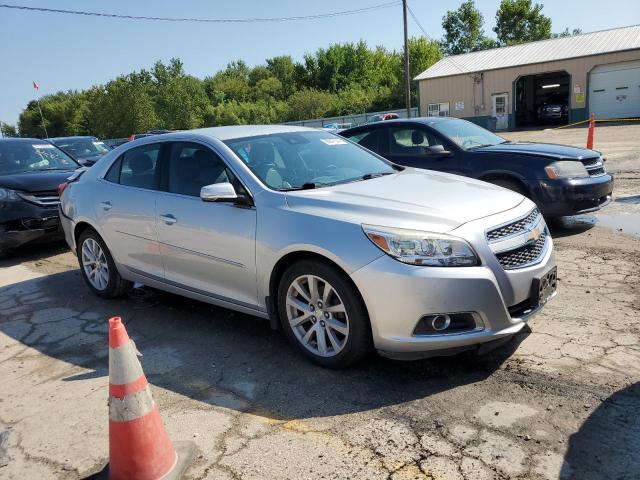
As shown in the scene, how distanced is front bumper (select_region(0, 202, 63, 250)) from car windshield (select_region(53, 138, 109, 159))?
7027mm

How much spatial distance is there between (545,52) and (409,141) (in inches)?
1254

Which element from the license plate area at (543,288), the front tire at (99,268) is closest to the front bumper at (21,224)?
the front tire at (99,268)

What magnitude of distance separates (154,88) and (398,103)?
3152cm

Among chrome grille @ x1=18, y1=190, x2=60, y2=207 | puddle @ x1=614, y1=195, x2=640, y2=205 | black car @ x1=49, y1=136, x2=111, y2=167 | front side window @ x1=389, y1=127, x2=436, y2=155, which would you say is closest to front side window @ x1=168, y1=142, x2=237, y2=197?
front side window @ x1=389, y1=127, x2=436, y2=155

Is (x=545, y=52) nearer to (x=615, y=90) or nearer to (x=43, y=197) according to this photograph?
(x=615, y=90)

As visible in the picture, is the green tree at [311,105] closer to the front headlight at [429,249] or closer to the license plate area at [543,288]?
the license plate area at [543,288]

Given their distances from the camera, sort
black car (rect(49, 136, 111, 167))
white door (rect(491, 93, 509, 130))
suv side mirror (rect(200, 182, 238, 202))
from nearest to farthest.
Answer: suv side mirror (rect(200, 182, 238, 202)), black car (rect(49, 136, 111, 167)), white door (rect(491, 93, 509, 130))

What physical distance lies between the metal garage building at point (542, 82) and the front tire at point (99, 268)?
3313 centimetres

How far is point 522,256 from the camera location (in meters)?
3.47

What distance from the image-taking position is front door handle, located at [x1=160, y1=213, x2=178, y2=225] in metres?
4.39

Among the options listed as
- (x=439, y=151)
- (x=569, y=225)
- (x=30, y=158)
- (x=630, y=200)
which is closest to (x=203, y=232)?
(x=439, y=151)

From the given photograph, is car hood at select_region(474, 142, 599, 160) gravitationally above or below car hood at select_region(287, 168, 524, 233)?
below

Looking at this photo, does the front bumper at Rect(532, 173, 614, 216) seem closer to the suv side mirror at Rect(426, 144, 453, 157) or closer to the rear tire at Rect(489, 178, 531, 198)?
the rear tire at Rect(489, 178, 531, 198)

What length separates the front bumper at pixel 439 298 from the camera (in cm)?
313
